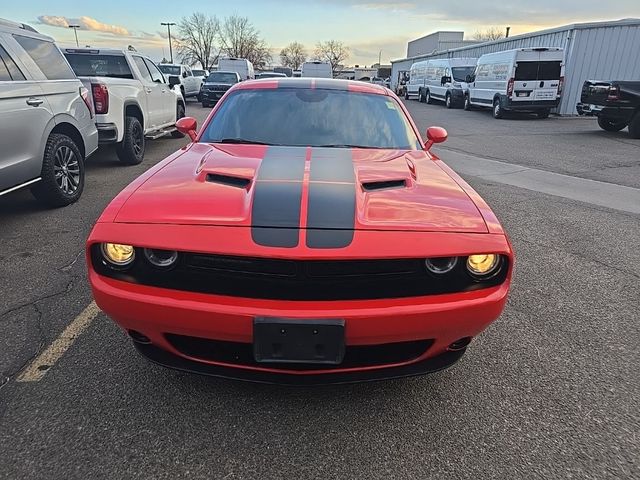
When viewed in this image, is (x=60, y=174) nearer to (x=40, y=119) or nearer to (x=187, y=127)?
(x=40, y=119)

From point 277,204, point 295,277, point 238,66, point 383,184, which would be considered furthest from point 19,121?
point 238,66

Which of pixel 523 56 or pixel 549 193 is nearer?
pixel 549 193

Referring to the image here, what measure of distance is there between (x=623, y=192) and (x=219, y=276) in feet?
23.4

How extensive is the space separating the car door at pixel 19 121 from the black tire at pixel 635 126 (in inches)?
542

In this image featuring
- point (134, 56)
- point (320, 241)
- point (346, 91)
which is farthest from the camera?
point (134, 56)

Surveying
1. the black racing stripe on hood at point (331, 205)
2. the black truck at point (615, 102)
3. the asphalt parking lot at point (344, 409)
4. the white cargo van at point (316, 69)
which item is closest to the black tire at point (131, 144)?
the asphalt parking lot at point (344, 409)

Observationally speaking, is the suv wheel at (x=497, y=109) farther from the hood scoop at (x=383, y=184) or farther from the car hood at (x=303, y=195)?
the hood scoop at (x=383, y=184)

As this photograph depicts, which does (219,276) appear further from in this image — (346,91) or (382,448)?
(346,91)

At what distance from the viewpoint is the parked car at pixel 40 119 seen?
4.51 m

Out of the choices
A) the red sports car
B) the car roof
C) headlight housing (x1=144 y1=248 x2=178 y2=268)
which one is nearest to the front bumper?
the red sports car

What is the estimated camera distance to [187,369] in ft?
6.75

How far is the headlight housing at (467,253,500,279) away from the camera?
1.99m

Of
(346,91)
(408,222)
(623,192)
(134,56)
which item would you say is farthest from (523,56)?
(408,222)

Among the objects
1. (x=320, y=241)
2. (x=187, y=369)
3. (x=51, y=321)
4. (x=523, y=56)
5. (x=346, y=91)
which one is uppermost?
(x=523, y=56)
